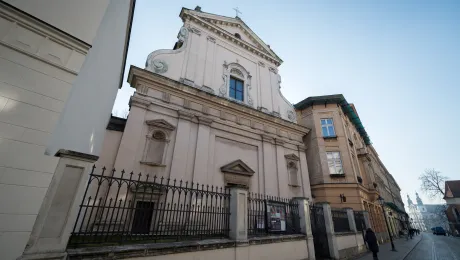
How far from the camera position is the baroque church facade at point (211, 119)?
9445 millimetres

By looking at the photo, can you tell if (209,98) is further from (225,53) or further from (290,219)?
(290,219)

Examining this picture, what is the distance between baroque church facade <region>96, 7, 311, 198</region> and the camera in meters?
9.45

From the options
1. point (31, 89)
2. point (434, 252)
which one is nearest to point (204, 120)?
point (31, 89)

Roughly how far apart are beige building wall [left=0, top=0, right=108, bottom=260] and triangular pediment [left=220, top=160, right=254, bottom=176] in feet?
26.9

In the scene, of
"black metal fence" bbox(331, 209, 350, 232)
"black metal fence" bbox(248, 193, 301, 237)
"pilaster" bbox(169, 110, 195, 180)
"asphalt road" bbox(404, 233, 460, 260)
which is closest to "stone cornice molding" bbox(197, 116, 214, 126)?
"pilaster" bbox(169, 110, 195, 180)

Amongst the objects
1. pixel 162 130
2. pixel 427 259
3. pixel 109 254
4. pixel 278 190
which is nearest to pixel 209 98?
pixel 162 130

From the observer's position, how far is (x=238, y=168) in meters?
11.6

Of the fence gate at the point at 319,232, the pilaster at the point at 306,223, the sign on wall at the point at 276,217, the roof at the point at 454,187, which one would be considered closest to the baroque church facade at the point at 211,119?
the fence gate at the point at 319,232

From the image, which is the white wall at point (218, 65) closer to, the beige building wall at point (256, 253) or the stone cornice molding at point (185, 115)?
the stone cornice molding at point (185, 115)

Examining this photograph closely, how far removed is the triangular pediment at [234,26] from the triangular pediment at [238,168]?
35.5 ft

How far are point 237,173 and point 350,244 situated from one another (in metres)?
7.17

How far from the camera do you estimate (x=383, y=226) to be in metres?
20.1

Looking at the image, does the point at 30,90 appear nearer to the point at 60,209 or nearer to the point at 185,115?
the point at 60,209

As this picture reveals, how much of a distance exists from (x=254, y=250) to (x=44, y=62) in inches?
279
